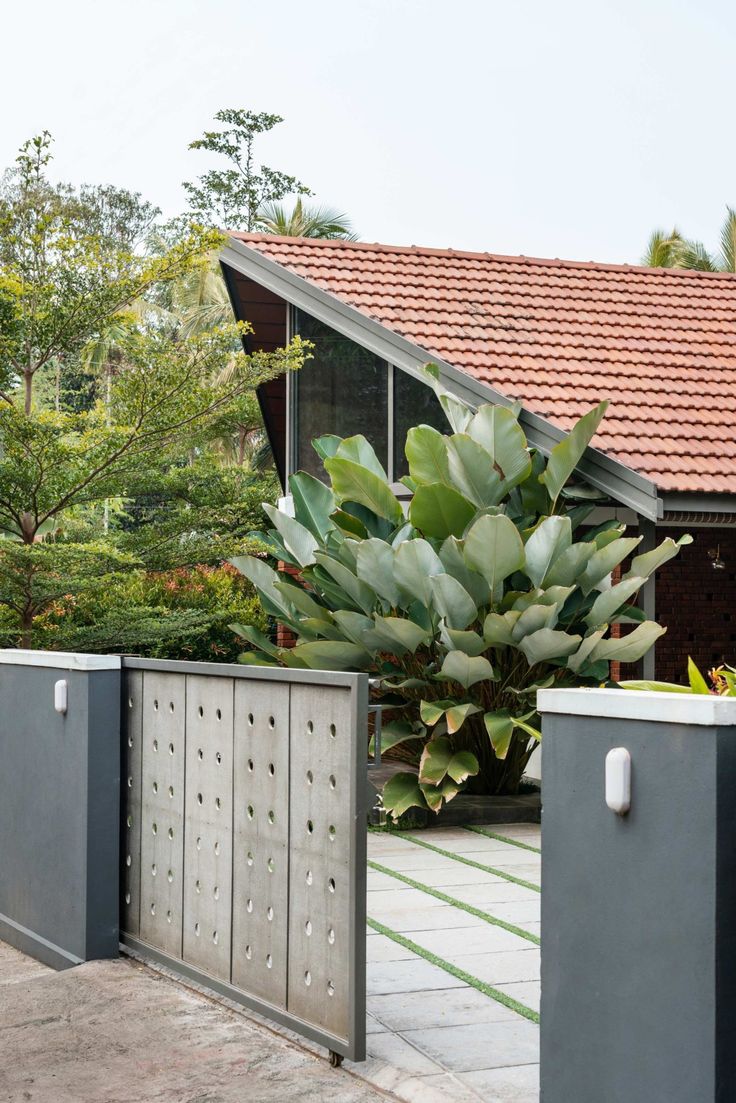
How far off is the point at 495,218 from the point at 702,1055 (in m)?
55.0

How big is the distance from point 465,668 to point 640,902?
20.2ft

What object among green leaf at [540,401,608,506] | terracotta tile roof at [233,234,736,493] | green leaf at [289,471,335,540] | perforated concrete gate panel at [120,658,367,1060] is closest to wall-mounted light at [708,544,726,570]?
terracotta tile roof at [233,234,736,493]

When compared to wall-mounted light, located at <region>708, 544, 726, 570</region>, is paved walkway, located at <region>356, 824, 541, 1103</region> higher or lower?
lower

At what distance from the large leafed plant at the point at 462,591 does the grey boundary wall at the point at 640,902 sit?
550 centimetres

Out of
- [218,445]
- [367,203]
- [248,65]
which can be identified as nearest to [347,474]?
[218,445]

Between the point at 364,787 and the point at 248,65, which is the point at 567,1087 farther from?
the point at 248,65

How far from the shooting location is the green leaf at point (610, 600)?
9.74 meters

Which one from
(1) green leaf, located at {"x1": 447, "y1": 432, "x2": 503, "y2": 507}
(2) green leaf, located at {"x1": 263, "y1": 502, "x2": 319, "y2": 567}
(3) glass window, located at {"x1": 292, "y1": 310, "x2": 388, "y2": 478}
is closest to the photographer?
(1) green leaf, located at {"x1": 447, "y1": 432, "x2": 503, "y2": 507}

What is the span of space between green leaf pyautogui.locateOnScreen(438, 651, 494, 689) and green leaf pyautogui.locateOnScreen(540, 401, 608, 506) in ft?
4.71

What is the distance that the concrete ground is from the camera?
4.44 m

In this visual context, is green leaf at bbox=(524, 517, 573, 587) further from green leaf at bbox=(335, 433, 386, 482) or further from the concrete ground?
the concrete ground

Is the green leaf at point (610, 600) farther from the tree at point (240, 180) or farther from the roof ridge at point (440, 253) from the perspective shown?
the tree at point (240, 180)

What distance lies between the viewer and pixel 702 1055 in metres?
3.03

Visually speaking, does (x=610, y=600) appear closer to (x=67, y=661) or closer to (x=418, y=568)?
(x=418, y=568)
